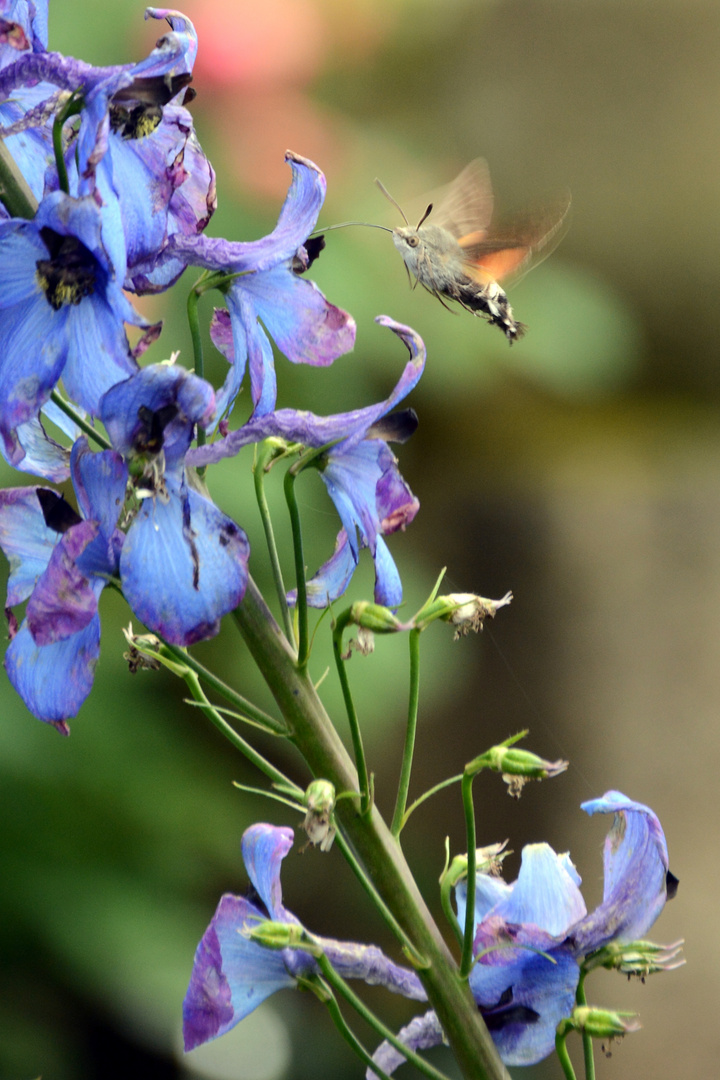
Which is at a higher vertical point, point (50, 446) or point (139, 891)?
point (50, 446)

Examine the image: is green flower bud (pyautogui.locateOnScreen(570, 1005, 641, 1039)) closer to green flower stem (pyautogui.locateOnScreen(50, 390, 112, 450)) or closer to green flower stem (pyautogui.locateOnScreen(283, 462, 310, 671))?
green flower stem (pyautogui.locateOnScreen(283, 462, 310, 671))

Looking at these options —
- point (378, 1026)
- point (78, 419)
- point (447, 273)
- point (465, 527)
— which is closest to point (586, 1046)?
point (378, 1026)

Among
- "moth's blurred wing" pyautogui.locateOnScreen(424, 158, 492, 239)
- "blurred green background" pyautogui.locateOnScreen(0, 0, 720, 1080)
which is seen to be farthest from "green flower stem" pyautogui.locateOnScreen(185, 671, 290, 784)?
"blurred green background" pyautogui.locateOnScreen(0, 0, 720, 1080)

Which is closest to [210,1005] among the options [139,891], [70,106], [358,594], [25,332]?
[25,332]

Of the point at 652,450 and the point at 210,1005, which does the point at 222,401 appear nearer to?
the point at 210,1005

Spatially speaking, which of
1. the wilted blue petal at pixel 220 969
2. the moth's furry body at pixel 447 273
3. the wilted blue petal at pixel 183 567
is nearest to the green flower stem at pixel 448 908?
the wilted blue petal at pixel 220 969

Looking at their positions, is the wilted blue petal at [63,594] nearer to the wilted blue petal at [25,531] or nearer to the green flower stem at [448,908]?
the wilted blue petal at [25,531]

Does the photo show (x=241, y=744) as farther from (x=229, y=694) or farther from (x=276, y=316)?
(x=276, y=316)
